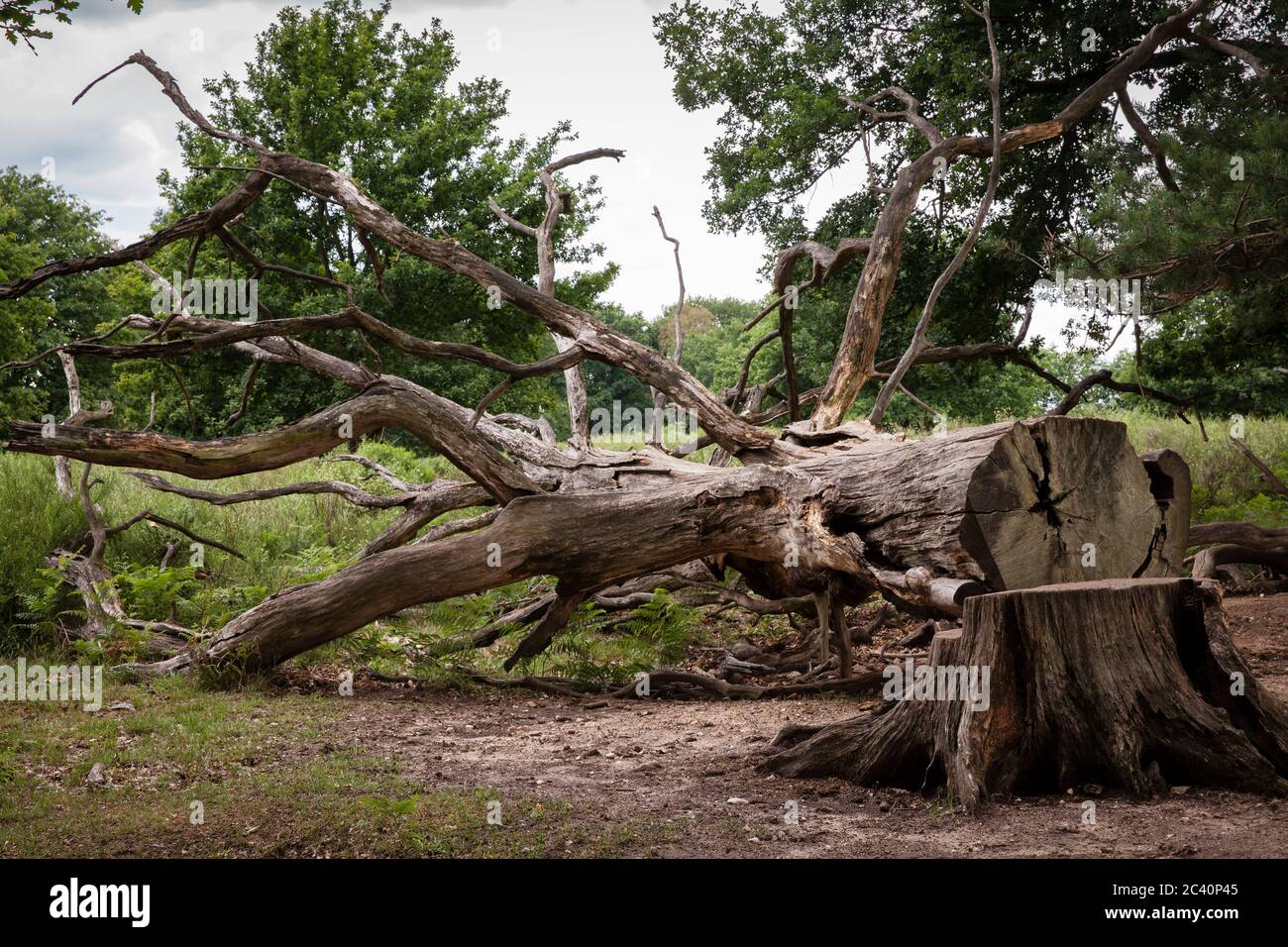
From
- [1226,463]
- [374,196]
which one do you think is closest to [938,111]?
[1226,463]

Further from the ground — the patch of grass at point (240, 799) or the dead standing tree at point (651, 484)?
the dead standing tree at point (651, 484)

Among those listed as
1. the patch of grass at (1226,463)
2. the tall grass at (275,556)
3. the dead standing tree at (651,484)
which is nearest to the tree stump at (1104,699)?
the dead standing tree at (651,484)

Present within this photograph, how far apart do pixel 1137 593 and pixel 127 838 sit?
437 cm

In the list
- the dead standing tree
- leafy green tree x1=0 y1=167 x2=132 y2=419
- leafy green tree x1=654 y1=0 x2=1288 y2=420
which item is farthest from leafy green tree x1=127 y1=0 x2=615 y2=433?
the dead standing tree

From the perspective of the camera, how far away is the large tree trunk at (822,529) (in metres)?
5.62

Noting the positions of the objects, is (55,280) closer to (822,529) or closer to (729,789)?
(822,529)

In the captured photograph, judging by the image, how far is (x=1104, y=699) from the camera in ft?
15.0

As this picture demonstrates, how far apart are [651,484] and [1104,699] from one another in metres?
3.78

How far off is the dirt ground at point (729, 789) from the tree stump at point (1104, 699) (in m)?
0.14

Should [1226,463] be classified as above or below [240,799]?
above

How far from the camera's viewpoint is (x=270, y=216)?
2822 centimetres

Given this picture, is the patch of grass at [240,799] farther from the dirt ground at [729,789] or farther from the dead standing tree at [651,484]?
the dead standing tree at [651,484]
